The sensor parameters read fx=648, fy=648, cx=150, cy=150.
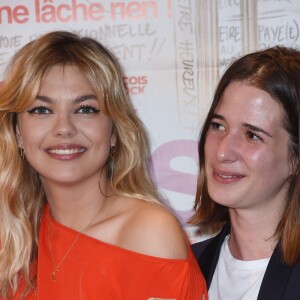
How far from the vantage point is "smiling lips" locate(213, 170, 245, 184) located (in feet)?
5.81

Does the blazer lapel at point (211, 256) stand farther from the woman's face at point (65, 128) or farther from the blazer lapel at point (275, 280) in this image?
the woman's face at point (65, 128)

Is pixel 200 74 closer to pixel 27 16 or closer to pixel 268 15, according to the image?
pixel 268 15

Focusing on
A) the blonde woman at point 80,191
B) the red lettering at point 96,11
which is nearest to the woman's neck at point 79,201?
the blonde woman at point 80,191

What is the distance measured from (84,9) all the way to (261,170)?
104 centimetres

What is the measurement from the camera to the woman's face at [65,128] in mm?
1893

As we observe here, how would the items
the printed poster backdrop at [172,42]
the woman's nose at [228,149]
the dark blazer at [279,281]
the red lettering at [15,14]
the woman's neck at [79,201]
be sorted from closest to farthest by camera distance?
the dark blazer at [279,281] → the woman's nose at [228,149] → the woman's neck at [79,201] → the printed poster backdrop at [172,42] → the red lettering at [15,14]

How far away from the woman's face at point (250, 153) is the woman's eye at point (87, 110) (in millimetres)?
382

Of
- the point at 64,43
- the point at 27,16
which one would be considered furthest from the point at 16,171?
the point at 27,16

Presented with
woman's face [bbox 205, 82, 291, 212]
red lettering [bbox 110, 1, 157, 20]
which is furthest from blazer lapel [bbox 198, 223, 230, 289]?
red lettering [bbox 110, 1, 157, 20]

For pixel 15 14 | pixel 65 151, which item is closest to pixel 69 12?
pixel 15 14

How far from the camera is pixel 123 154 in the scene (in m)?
2.08

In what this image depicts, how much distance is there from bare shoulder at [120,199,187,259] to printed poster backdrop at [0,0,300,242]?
1.71ft

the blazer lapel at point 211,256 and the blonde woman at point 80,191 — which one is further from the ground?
the blonde woman at point 80,191

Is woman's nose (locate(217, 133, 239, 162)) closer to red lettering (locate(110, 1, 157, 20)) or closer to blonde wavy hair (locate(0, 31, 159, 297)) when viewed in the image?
blonde wavy hair (locate(0, 31, 159, 297))
